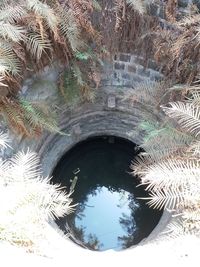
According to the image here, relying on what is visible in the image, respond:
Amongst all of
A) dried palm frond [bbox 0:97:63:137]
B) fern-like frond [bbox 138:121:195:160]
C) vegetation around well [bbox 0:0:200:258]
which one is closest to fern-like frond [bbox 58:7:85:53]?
vegetation around well [bbox 0:0:200:258]

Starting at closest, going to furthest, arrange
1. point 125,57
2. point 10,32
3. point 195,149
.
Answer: point 195,149 < point 10,32 < point 125,57

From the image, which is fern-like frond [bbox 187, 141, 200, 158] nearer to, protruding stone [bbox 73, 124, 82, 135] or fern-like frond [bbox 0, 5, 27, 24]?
fern-like frond [bbox 0, 5, 27, 24]

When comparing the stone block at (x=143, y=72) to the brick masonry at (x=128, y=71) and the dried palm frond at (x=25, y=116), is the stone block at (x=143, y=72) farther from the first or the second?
the dried palm frond at (x=25, y=116)

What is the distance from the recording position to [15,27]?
144 inches

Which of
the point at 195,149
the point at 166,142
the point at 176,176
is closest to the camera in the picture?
the point at 176,176

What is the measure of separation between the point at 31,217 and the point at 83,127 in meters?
2.86

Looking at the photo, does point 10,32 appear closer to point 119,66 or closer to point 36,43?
point 36,43

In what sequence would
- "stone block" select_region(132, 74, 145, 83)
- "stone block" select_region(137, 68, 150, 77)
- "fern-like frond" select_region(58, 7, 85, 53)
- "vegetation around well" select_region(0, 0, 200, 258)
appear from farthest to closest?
"stone block" select_region(132, 74, 145, 83), "stone block" select_region(137, 68, 150, 77), "fern-like frond" select_region(58, 7, 85, 53), "vegetation around well" select_region(0, 0, 200, 258)

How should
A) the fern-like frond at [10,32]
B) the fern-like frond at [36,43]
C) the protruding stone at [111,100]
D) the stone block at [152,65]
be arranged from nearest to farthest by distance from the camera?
the fern-like frond at [10,32] → the fern-like frond at [36,43] → the stone block at [152,65] → the protruding stone at [111,100]

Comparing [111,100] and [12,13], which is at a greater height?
[12,13]

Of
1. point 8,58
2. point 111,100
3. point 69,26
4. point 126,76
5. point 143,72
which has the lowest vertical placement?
point 111,100

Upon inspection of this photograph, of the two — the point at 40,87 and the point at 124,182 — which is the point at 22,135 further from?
the point at 124,182

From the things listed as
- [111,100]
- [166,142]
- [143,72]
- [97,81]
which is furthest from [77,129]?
[166,142]

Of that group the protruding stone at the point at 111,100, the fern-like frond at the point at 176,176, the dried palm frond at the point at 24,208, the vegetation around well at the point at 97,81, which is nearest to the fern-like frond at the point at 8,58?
the vegetation around well at the point at 97,81
